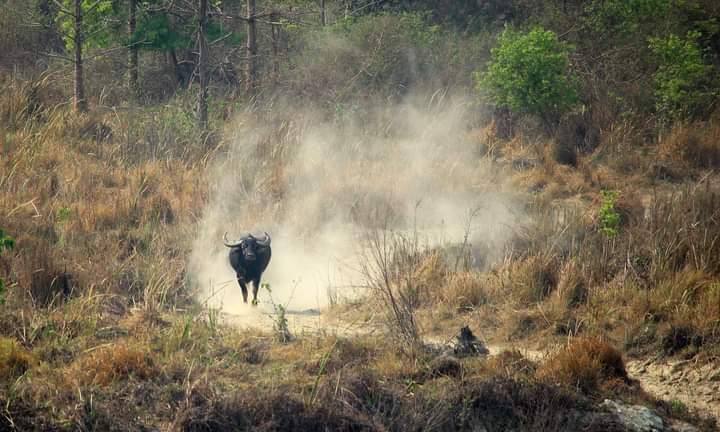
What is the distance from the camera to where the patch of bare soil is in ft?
26.5

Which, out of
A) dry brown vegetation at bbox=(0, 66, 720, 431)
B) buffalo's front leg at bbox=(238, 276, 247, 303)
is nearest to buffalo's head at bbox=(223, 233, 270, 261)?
buffalo's front leg at bbox=(238, 276, 247, 303)

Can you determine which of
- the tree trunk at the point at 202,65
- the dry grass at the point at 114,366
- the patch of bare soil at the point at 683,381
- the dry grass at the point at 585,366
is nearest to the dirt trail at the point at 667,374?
the patch of bare soil at the point at 683,381

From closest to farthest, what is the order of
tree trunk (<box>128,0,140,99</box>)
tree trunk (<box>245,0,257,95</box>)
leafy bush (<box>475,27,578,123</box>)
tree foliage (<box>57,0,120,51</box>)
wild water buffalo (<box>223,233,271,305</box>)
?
wild water buffalo (<box>223,233,271,305</box>)
leafy bush (<box>475,27,578,123</box>)
tree foliage (<box>57,0,120,51</box>)
tree trunk (<box>245,0,257,95</box>)
tree trunk (<box>128,0,140,99</box>)

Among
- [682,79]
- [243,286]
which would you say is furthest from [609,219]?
[682,79]

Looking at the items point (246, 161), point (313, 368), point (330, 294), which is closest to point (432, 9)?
point (246, 161)

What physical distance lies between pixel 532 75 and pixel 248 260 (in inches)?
264

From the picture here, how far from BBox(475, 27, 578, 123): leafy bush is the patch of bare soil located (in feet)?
23.7

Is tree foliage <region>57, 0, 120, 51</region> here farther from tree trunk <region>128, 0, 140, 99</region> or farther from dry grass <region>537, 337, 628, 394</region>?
dry grass <region>537, 337, 628, 394</region>

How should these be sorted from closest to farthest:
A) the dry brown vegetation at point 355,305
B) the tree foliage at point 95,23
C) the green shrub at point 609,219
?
the dry brown vegetation at point 355,305 < the green shrub at point 609,219 < the tree foliage at point 95,23

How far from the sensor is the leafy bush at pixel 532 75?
14797mm

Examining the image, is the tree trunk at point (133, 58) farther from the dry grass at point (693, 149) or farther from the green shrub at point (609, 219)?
the green shrub at point (609, 219)

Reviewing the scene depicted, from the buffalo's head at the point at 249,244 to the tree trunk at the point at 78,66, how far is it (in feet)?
22.8

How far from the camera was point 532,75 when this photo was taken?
15.0m

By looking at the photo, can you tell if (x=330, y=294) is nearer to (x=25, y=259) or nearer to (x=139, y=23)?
(x=25, y=259)
